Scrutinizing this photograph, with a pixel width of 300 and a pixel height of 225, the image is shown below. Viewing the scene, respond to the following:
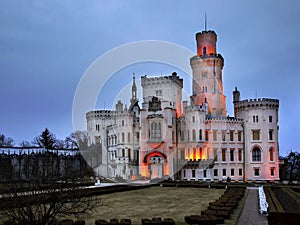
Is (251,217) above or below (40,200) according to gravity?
below

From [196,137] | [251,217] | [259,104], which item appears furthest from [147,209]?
[259,104]

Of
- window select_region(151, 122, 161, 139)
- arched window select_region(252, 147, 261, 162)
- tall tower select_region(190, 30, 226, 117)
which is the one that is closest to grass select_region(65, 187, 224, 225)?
window select_region(151, 122, 161, 139)

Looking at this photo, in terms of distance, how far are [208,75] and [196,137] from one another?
51.0 ft

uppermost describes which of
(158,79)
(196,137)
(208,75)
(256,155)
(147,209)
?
(208,75)

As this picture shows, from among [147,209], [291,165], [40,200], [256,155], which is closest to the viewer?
[40,200]

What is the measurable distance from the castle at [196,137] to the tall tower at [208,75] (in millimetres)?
212

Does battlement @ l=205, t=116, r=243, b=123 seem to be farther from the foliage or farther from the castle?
the foliage

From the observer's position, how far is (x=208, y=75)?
80.0 metres

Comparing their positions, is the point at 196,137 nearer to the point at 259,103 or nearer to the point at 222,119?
the point at 222,119

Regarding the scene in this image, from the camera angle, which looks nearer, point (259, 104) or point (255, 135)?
point (259, 104)

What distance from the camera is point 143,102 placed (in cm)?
7669

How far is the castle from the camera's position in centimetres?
7194

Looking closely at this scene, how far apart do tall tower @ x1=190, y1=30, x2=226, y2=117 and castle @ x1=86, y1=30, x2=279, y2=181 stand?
212 mm

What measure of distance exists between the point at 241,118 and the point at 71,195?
6234cm
